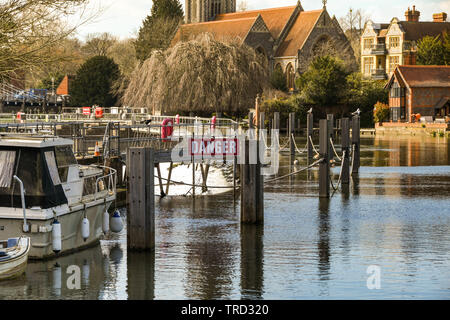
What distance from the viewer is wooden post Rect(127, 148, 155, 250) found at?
16953mm

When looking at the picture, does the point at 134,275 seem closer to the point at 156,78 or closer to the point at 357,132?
the point at 357,132

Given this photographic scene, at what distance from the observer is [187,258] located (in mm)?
18156

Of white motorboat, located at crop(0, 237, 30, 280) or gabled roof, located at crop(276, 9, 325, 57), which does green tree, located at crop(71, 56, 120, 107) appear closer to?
gabled roof, located at crop(276, 9, 325, 57)

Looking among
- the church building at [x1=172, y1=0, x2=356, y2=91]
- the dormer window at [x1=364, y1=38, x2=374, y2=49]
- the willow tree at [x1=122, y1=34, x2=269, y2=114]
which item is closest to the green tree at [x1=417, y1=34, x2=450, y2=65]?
the church building at [x1=172, y1=0, x2=356, y2=91]

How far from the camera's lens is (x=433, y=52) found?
9625cm

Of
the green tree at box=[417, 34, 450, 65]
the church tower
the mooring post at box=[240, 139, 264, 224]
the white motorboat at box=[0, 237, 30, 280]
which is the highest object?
the church tower

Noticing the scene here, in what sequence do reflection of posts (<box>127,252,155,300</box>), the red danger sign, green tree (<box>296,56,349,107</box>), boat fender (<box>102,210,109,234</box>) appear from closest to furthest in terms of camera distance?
reflection of posts (<box>127,252,155,300</box>) → boat fender (<box>102,210,109,234</box>) → the red danger sign → green tree (<box>296,56,349,107</box>)

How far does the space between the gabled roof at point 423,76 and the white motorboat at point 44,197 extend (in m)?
69.4

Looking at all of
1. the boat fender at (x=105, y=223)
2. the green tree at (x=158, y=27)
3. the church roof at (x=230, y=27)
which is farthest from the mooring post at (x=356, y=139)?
the church roof at (x=230, y=27)

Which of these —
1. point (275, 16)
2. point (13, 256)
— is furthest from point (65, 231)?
point (275, 16)

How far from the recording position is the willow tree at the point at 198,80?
222ft

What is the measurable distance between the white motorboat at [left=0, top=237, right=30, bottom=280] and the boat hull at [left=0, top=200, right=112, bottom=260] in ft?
2.31

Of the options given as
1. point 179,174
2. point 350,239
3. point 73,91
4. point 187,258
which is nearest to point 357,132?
point 179,174

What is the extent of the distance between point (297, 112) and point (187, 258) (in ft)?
200
